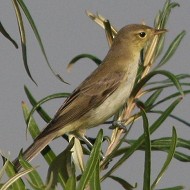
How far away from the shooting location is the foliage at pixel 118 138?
252 centimetres

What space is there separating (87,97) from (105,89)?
0.16 metres

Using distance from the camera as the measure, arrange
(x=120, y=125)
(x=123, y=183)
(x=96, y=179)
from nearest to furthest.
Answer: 1. (x=96, y=179)
2. (x=123, y=183)
3. (x=120, y=125)

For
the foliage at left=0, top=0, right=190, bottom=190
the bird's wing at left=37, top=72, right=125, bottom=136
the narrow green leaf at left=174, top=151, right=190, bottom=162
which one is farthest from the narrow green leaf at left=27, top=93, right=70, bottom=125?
the narrow green leaf at left=174, top=151, right=190, bottom=162

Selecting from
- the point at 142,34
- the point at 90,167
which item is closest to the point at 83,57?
the point at 142,34

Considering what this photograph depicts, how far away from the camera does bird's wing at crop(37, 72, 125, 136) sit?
4344mm

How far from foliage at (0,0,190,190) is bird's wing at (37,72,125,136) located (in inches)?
25.7

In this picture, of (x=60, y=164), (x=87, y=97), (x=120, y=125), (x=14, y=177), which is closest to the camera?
(x=14, y=177)

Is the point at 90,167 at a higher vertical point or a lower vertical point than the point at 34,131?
lower

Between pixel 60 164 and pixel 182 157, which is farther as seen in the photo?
pixel 182 157

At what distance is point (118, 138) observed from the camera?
3.35 m

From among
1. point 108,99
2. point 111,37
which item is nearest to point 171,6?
point 111,37

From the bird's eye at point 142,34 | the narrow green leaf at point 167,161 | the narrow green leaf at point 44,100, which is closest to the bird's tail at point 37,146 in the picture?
the narrow green leaf at point 44,100

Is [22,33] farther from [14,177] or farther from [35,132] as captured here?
[14,177]

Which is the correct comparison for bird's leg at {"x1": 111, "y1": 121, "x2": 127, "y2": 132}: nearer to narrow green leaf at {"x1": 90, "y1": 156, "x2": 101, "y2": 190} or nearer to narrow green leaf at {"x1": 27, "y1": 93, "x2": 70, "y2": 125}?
narrow green leaf at {"x1": 27, "y1": 93, "x2": 70, "y2": 125}
